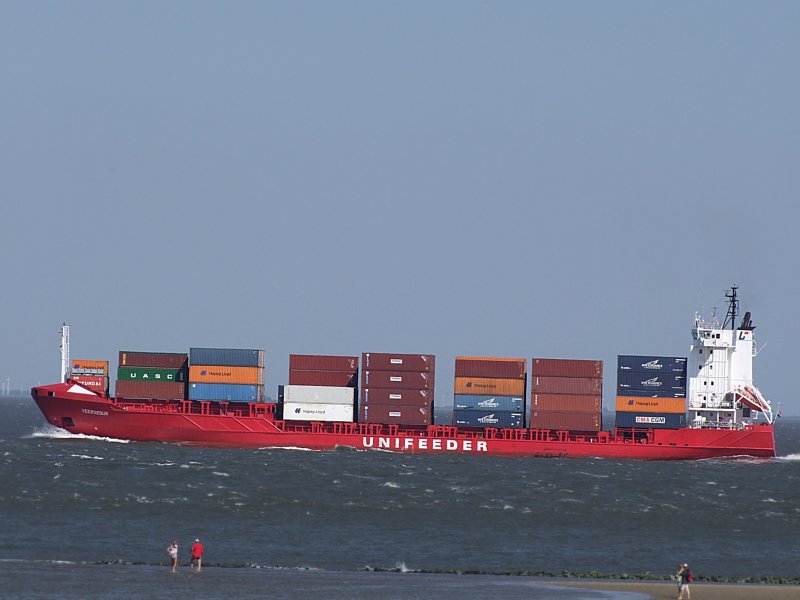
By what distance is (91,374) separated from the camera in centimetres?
A: 9225

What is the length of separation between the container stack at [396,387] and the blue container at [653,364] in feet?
44.5

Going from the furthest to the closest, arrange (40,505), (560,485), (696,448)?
(696,448) → (560,485) → (40,505)

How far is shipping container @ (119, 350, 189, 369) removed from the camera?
89.8 metres

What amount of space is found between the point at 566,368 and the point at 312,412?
18066mm

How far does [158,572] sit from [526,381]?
4903 cm

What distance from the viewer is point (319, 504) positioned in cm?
6191

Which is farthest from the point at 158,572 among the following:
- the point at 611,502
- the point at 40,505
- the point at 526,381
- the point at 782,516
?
the point at 526,381

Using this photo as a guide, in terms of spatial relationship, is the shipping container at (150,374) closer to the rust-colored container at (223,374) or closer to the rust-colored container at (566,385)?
the rust-colored container at (223,374)

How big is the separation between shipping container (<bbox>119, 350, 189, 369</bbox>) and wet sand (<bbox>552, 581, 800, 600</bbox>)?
50567 millimetres

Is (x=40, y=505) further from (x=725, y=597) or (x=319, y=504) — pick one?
(x=725, y=597)

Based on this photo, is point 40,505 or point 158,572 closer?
point 158,572

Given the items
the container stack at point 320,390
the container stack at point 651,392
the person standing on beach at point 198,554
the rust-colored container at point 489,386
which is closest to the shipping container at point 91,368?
the container stack at point 320,390

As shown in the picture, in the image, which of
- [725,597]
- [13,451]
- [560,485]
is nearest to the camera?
[725,597]

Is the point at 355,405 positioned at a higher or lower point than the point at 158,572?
higher
